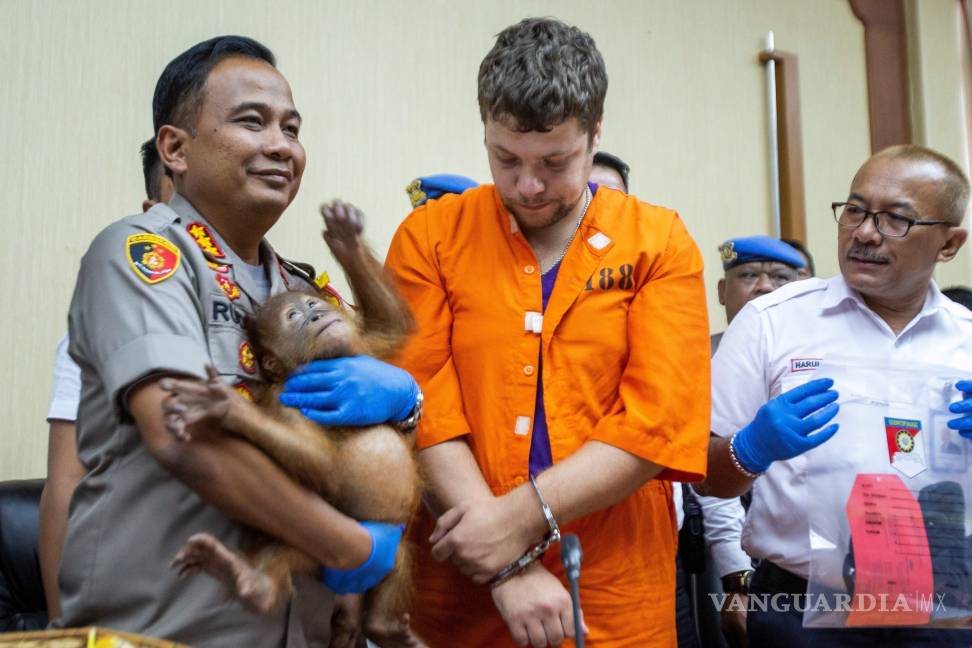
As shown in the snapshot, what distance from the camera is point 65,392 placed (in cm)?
207

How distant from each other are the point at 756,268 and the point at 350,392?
2.55m

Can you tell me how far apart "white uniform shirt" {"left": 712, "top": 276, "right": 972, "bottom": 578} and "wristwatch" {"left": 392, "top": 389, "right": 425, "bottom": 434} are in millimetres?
832

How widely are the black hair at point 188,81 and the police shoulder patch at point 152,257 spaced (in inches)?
11.4

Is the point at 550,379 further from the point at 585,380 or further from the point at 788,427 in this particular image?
the point at 788,427

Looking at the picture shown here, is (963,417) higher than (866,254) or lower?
lower

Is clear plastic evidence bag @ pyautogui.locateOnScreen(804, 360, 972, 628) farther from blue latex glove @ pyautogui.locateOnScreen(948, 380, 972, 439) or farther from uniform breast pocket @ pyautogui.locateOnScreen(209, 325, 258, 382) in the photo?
uniform breast pocket @ pyautogui.locateOnScreen(209, 325, 258, 382)

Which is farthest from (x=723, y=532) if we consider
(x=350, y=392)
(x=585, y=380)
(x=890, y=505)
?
(x=350, y=392)

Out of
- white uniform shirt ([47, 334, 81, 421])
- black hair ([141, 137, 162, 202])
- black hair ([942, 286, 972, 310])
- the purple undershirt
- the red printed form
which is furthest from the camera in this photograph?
black hair ([942, 286, 972, 310])

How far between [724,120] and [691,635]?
257 cm

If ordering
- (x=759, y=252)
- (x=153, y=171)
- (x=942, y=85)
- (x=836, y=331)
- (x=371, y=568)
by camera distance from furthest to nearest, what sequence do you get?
1. (x=942, y=85)
2. (x=759, y=252)
3. (x=153, y=171)
4. (x=836, y=331)
5. (x=371, y=568)

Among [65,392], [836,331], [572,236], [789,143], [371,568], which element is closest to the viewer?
[371,568]

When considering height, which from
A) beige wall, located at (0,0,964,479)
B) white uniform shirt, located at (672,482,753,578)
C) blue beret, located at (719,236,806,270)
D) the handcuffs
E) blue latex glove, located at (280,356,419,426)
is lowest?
white uniform shirt, located at (672,482,753,578)

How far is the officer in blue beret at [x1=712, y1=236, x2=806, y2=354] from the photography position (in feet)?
11.8

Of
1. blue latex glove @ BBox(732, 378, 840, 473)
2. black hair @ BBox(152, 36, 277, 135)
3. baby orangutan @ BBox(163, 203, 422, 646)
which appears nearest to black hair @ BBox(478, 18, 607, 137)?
baby orangutan @ BBox(163, 203, 422, 646)
